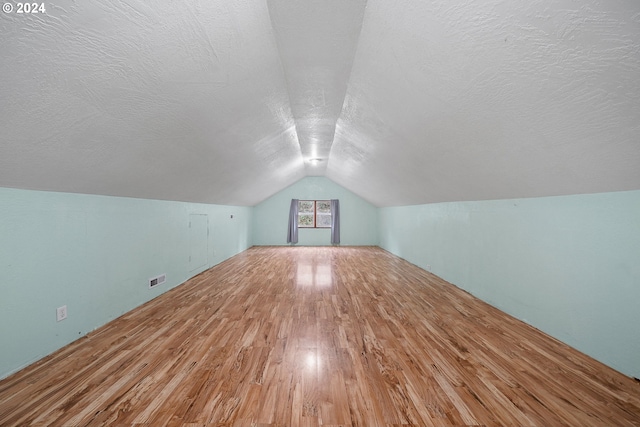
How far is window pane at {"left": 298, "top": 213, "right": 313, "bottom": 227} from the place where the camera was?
906cm

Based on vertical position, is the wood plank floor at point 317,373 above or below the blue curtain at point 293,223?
below

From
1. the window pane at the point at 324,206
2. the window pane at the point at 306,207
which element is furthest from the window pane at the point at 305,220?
the window pane at the point at 324,206

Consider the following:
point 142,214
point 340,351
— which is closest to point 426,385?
point 340,351

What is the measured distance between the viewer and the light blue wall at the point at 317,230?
8.88 metres

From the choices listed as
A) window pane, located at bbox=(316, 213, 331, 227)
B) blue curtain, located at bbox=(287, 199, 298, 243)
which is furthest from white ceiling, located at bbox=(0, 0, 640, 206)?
window pane, located at bbox=(316, 213, 331, 227)

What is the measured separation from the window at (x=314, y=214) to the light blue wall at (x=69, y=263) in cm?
Result: 561

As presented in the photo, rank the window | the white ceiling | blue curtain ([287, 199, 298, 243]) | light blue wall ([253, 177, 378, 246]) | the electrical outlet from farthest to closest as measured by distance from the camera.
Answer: the window < light blue wall ([253, 177, 378, 246]) < blue curtain ([287, 199, 298, 243]) < the electrical outlet < the white ceiling

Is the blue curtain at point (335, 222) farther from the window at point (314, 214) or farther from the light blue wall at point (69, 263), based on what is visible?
the light blue wall at point (69, 263)

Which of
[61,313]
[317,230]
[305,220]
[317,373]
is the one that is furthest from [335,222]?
[61,313]

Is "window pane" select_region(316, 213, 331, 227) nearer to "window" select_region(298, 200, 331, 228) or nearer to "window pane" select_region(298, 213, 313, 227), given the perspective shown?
"window" select_region(298, 200, 331, 228)

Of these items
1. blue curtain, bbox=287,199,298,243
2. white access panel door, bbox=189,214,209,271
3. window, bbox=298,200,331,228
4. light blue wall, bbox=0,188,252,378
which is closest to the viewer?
light blue wall, bbox=0,188,252,378

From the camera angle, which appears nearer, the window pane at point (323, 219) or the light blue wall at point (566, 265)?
the light blue wall at point (566, 265)

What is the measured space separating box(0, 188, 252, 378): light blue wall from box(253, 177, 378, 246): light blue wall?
5222 millimetres

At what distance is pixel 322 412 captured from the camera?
142 cm
